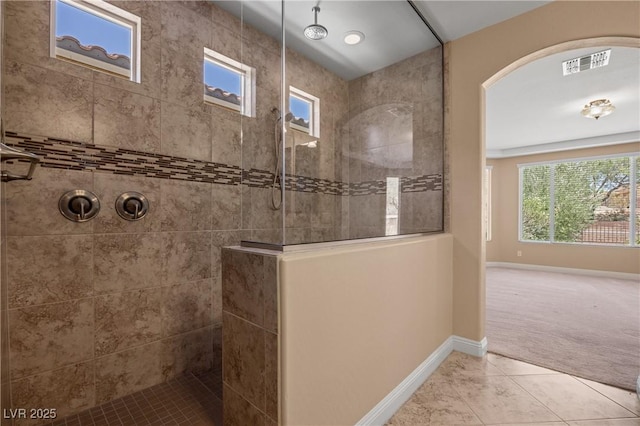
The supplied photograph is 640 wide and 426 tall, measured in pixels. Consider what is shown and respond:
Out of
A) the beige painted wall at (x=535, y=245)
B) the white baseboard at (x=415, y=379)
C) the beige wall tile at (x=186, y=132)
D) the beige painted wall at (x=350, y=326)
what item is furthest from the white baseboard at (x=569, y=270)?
the beige wall tile at (x=186, y=132)

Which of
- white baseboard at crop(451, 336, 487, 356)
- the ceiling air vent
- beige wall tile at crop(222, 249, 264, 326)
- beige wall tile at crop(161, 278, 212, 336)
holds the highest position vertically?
the ceiling air vent

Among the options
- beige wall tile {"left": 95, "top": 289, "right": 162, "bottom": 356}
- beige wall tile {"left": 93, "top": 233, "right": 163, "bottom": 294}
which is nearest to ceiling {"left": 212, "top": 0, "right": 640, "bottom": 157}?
beige wall tile {"left": 93, "top": 233, "right": 163, "bottom": 294}

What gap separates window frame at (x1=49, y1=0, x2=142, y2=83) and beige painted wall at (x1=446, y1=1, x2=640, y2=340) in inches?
93.4

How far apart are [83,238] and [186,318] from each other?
832 millimetres

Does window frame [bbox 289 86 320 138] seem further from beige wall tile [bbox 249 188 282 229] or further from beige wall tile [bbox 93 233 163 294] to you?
beige wall tile [bbox 93 233 163 294]

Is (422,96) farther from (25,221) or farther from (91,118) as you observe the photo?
(25,221)

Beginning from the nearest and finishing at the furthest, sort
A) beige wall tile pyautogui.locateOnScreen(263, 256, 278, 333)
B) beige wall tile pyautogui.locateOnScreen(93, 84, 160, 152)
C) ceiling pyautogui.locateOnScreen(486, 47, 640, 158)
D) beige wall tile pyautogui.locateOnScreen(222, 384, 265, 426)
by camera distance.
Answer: beige wall tile pyautogui.locateOnScreen(263, 256, 278, 333)
beige wall tile pyautogui.locateOnScreen(222, 384, 265, 426)
beige wall tile pyautogui.locateOnScreen(93, 84, 160, 152)
ceiling pyautogui.locateOnScreen(486, 47, 640, 158)

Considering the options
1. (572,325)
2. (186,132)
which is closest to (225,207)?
(186,132)

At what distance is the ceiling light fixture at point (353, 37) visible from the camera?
2.32 meters

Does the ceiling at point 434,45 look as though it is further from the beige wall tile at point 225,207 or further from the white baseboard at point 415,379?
the white baseboard at point 415,379

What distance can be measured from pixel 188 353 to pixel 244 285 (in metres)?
1.22

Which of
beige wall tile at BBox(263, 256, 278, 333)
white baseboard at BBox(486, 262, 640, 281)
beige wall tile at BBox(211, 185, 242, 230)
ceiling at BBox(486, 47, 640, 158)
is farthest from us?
white baseboard at BBox(486, 262, 640, 281)

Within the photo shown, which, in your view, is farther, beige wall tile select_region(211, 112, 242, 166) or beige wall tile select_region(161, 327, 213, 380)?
beige wall tile select_region(211, 112, 242, 166)

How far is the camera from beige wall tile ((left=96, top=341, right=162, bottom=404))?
172 centimetres
